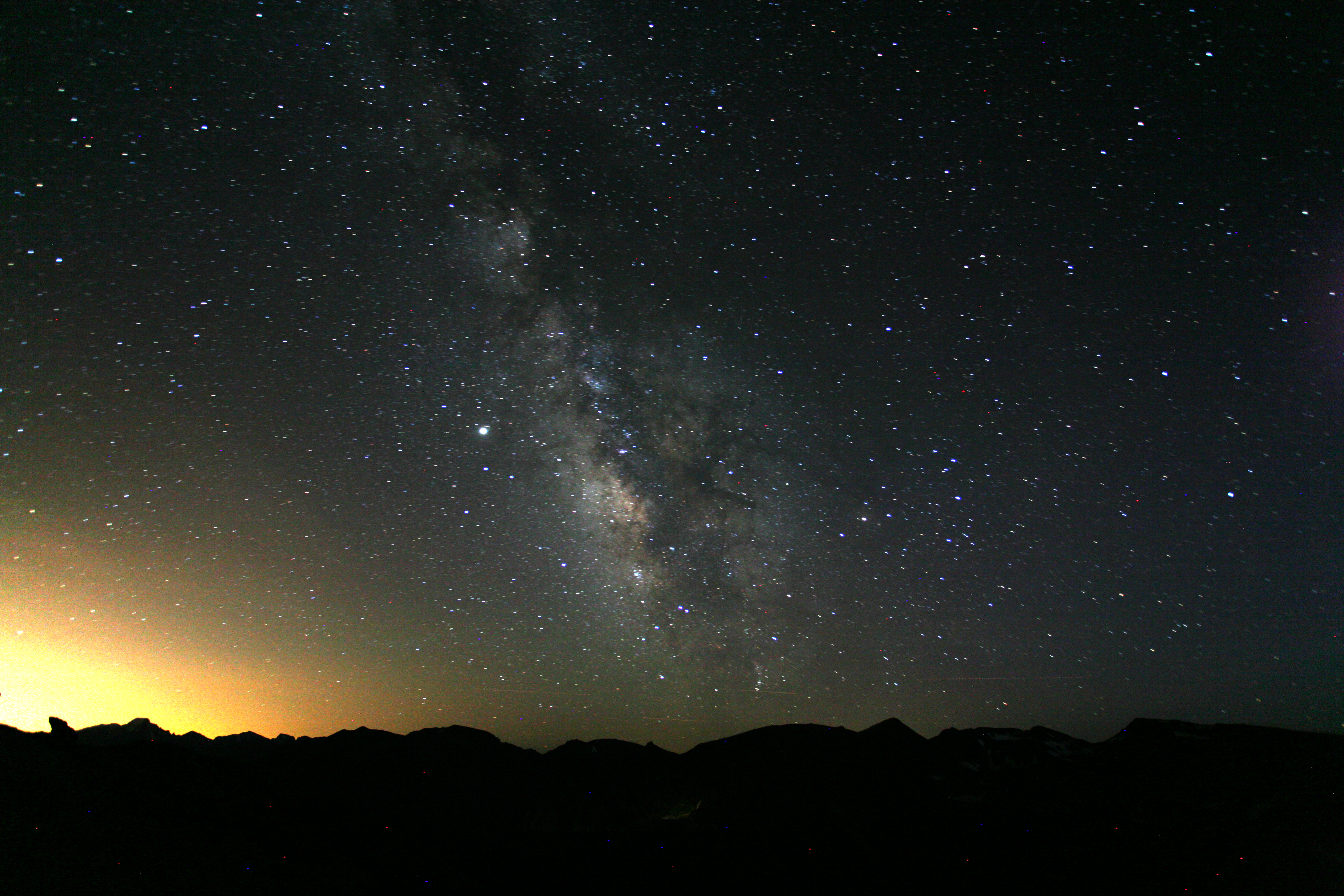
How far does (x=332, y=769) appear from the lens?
70.3m

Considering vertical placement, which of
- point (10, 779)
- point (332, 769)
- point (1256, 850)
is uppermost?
point (10, 779)

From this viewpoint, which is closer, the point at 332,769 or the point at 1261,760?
the point at 332,769

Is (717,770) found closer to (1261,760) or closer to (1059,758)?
(1059,758)

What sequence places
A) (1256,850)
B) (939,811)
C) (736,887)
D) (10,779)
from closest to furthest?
(10,779) < (736,887) < (1256,850) < (939,811)

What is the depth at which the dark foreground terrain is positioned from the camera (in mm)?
30031

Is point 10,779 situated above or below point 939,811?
above

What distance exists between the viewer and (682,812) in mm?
75562

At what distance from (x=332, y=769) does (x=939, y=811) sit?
72.9m

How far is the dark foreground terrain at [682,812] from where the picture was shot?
30.0m

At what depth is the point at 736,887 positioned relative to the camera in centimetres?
5462

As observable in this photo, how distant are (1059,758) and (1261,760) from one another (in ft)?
75.9

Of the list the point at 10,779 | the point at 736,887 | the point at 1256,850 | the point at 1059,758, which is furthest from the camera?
the point at 1059,758

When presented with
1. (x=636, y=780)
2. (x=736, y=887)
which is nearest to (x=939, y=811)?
(x=736, y=887)

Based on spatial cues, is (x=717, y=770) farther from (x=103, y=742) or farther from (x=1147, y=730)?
(x=103, y=742)
